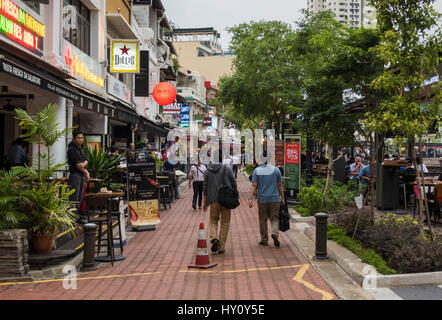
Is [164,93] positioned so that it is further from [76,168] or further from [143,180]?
[76,168]

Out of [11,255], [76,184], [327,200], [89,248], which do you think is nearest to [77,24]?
[76,184]

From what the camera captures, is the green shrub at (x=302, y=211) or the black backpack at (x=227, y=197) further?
the green shrub at (x=302, y=211)

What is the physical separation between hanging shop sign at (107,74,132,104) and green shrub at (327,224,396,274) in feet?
43.5

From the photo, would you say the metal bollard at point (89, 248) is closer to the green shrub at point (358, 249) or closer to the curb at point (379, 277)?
the curb at point (379, 277)

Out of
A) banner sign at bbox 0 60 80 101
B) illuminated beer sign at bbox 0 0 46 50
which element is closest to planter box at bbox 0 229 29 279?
banner sign at bbox 0 60 80 101

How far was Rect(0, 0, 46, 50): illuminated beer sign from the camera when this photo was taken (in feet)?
35.1

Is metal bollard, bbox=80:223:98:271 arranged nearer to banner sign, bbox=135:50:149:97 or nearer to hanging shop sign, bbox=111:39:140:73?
hanging shop sign, bbox=111:39:140:73

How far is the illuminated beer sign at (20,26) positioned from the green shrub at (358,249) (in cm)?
812

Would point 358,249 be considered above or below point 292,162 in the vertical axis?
below

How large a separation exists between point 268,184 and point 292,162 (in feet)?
22.2

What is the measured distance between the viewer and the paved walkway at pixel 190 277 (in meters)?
6.51

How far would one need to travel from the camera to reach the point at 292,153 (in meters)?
16.6

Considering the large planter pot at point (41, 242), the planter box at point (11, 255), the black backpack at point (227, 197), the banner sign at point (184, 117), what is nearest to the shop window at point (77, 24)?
the black backpack at point (227, 197)

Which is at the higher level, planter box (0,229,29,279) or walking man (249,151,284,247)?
walking man (249,151,284,247)
